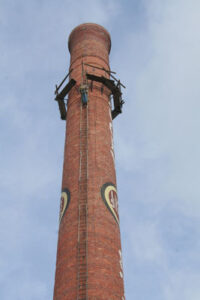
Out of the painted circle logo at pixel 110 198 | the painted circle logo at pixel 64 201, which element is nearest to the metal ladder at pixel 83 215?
the painted circle logo at pixel 64 201

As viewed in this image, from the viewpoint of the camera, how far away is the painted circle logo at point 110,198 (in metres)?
20.9

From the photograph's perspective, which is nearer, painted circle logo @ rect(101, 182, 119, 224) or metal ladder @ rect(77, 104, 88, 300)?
metal ladder @ rect(77, 104, 88, 300)

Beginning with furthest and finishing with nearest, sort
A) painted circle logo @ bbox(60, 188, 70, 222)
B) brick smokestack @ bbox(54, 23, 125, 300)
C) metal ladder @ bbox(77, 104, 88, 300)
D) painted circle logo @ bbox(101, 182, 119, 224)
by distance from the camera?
1. painted circle logo @ bbox(60, 188, 70, 222)
2. painted circle logo @ bbox(101, 182, 119, 224)
3. brick smokestack @ bbox(54, 23, 125, 300)
4. metal ladder @ bbox(77, 104, 88, 300)

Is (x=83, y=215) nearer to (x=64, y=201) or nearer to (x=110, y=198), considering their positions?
(x=64, y=201)

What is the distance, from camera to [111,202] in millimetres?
21297

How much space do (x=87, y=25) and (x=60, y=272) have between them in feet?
69.5

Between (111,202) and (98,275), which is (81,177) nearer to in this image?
(111,202)

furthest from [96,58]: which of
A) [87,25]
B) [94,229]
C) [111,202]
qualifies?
[94,229]

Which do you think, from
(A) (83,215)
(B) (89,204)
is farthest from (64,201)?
(A) (83,215)

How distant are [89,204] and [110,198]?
1.64 m

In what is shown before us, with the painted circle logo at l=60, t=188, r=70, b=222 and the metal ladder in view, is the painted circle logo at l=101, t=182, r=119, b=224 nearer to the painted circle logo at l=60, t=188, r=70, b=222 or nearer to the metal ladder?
the metal ladder

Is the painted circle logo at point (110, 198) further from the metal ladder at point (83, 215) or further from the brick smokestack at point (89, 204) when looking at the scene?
the metal ladder at point (83, 215)

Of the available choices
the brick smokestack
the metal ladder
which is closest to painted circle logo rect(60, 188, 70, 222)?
the brick smokestack

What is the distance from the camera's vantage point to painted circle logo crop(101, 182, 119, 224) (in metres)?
20.9
